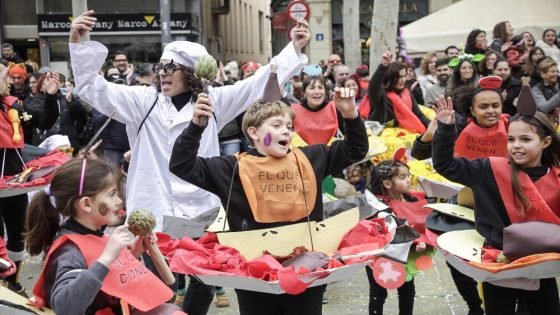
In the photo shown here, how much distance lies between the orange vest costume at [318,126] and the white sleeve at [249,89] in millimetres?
3098

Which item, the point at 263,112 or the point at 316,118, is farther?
the point at 316,118

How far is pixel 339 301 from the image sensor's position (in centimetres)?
653

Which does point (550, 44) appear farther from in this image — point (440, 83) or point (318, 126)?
point (318, 126)

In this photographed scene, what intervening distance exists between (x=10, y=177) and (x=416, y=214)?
3.29 metres

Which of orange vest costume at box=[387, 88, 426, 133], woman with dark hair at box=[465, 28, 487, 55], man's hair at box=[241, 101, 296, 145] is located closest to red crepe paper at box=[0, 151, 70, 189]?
man's hair at box=[241, 101, 296, 145]

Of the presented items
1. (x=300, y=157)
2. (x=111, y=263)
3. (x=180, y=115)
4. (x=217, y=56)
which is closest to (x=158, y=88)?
(x=180, y=115)

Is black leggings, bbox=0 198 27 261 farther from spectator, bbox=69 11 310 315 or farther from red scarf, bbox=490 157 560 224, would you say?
red scarf, bbox=490 157 560 224

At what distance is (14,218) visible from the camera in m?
6.59

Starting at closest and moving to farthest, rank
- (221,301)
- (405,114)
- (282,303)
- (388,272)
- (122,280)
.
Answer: (122,280) < (282,303) < (388,272) < (221,301) < (405,114)

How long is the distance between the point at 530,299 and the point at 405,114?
4.68 metres

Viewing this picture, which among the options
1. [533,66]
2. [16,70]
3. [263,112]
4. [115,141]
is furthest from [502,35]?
[263,112]

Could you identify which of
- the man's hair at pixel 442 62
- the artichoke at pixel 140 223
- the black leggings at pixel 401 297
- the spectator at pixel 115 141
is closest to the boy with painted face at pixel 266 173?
the artichoke at pixel 140 223

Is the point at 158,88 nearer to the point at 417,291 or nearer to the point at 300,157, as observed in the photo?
the point at 300,157

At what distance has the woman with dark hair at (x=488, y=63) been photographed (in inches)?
392
